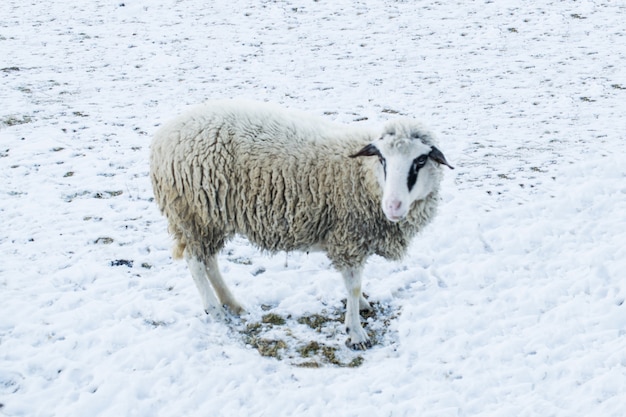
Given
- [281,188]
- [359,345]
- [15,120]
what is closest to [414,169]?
[281,188]

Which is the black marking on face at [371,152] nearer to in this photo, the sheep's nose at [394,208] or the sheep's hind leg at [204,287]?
the sheep's nose at [394,208]

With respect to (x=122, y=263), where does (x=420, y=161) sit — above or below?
above

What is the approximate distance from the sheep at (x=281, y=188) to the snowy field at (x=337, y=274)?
0.69 m

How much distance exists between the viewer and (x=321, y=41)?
13523mm

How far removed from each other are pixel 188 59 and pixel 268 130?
894cm

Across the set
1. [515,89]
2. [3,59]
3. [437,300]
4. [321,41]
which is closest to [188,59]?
[321,41]

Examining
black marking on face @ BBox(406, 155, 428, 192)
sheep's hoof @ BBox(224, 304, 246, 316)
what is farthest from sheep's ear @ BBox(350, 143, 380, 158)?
sheep's hoof @ BBox(224, 304, 246, 316)

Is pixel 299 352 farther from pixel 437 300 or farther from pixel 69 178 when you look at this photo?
pixel 69 178

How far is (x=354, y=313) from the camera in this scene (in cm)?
475

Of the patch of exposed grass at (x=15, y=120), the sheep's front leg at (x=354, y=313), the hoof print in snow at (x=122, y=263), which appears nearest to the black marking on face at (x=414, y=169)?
the sheep's front leg at (x=354, y=313)

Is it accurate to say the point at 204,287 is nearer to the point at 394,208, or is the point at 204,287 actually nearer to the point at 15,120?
the point at 394,208

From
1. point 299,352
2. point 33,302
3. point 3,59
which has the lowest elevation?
point 299,352

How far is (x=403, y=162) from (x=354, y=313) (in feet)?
4.55

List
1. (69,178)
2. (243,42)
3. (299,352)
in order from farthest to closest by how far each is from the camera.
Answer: (243,42), (69,178), (299,352)
